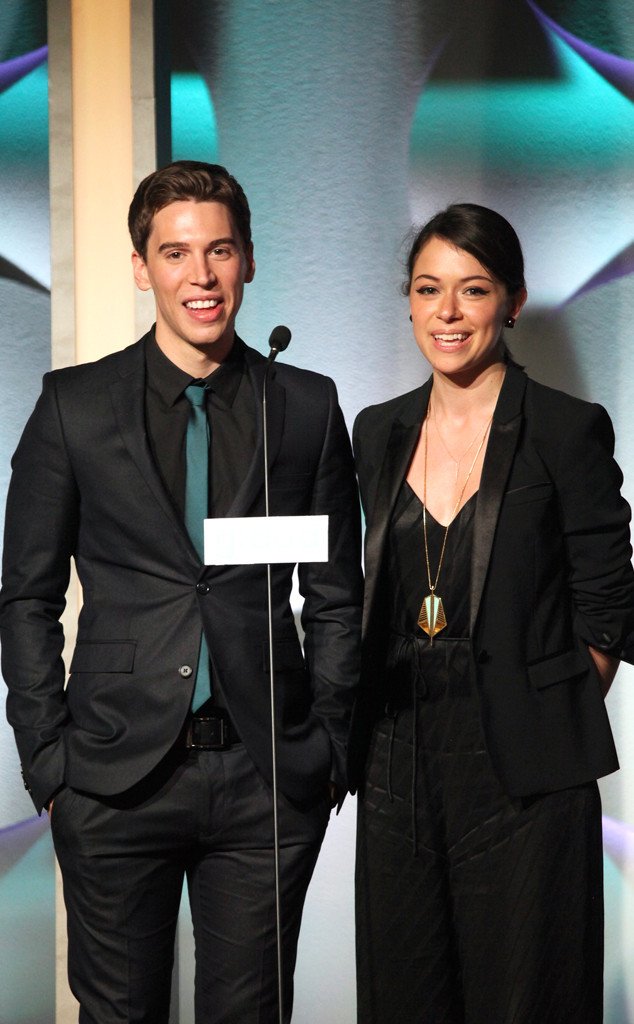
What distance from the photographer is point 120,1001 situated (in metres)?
2.00

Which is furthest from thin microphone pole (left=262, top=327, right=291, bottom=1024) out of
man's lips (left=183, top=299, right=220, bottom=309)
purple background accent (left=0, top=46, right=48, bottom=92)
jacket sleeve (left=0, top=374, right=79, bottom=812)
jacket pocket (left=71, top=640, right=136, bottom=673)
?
purple background accent (left=0, top=46, right=48, bottom=92)

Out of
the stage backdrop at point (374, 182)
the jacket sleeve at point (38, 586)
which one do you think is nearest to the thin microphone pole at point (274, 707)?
the jacket sleeve at point (38, 586)

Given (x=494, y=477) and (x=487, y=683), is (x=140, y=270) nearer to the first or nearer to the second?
(x=494, y=477)

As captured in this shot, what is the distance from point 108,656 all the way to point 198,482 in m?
0.33

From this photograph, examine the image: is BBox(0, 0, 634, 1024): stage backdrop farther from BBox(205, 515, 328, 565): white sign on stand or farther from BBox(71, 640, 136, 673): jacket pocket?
BBox(205, 515, 328, 565): white sign on stand

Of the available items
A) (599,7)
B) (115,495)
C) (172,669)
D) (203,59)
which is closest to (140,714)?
(172,669)

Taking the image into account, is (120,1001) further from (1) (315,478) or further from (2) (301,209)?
(2) (301,209)

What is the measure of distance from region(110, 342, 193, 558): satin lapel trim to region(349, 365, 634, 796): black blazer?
0.46 m

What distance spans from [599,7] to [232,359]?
1651mm

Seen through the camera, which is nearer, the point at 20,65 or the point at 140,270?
the point at 140,270

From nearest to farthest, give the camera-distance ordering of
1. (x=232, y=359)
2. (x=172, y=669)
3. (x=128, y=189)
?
(x=172, y=669)
(x=232, y=359)
(x=128, y=189)

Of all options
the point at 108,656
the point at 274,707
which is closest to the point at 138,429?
the point at 108,656

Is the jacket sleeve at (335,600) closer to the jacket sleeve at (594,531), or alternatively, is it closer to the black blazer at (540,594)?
the black blazer at (540,594)

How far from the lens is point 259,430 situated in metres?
2.06
